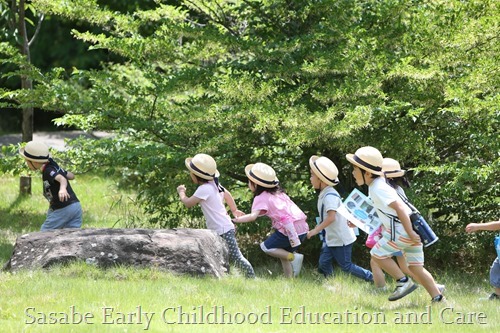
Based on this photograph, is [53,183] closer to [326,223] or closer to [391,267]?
[326,223]

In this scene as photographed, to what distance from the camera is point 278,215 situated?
10.3 m

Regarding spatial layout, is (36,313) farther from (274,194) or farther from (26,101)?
(26,101)

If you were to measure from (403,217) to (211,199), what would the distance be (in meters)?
2.60

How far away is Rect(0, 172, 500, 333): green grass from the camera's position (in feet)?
24.2

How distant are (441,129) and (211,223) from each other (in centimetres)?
361

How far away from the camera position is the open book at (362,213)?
369 inches

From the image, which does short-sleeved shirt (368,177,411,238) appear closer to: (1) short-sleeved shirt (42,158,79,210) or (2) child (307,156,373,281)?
(2) child (307,156,373,281)

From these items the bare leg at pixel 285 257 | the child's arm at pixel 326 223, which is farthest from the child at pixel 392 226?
the bare leg at pixel 285 257

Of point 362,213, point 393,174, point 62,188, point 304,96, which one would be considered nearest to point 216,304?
point 362,213

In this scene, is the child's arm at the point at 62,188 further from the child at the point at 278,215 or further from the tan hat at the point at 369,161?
the tan hat at the point at 369,161

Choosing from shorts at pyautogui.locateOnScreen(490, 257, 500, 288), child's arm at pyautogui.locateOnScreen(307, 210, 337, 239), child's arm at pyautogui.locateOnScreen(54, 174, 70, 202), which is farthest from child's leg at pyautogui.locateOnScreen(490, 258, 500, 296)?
child's arm at pyautogui.locateOnScreen(54, 174, 70, 202)

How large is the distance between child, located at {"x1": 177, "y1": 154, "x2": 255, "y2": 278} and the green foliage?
0.81 meters

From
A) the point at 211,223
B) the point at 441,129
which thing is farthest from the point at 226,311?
the point at 441,129

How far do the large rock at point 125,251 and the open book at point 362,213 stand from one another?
152 centimetres
